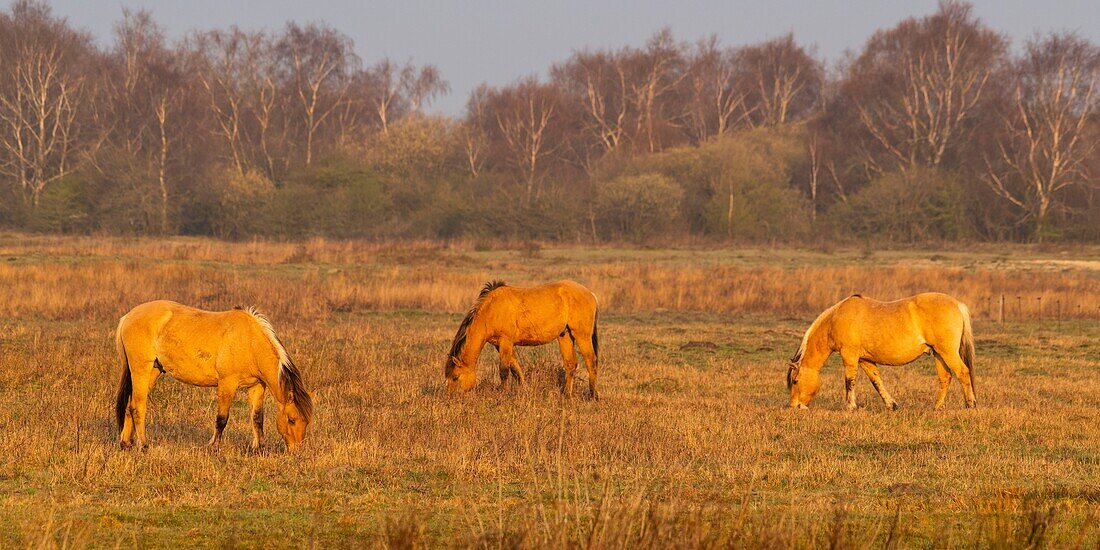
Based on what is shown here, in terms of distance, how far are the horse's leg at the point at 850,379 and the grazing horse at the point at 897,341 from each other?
0.04 feet

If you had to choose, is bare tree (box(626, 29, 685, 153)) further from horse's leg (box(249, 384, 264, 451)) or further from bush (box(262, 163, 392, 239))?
horse's leg (box(249, 384, 264, 451))

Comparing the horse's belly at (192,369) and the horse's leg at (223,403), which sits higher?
the horse's belly at (192,369)

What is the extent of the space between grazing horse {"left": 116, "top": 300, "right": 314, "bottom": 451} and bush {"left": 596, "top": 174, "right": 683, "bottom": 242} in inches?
1747

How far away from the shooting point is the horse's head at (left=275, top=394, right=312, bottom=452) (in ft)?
35.0

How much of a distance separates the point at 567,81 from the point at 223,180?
81.7 ft

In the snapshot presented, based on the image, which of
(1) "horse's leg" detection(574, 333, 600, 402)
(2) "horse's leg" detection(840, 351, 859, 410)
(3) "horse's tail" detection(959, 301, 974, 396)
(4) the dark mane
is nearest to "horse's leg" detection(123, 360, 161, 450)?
(4) the dark mane

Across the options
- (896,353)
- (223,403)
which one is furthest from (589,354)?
(223,403)

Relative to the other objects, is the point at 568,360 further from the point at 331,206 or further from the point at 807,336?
the point at 331,206

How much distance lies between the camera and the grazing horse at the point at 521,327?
14.7 m

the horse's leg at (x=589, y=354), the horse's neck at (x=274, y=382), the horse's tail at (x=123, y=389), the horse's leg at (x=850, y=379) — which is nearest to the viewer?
the horse's neck at (x=274, y=382)

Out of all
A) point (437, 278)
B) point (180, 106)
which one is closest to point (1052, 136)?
point (437, 278)

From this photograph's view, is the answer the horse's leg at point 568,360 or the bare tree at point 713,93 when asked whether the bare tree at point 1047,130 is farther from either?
the horse's leg at point 568,360

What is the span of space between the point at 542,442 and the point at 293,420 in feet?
7.78

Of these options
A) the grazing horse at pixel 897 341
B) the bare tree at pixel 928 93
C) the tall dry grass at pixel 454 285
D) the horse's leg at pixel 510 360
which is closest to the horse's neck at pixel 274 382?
the horse's leg at pixel 510 360
